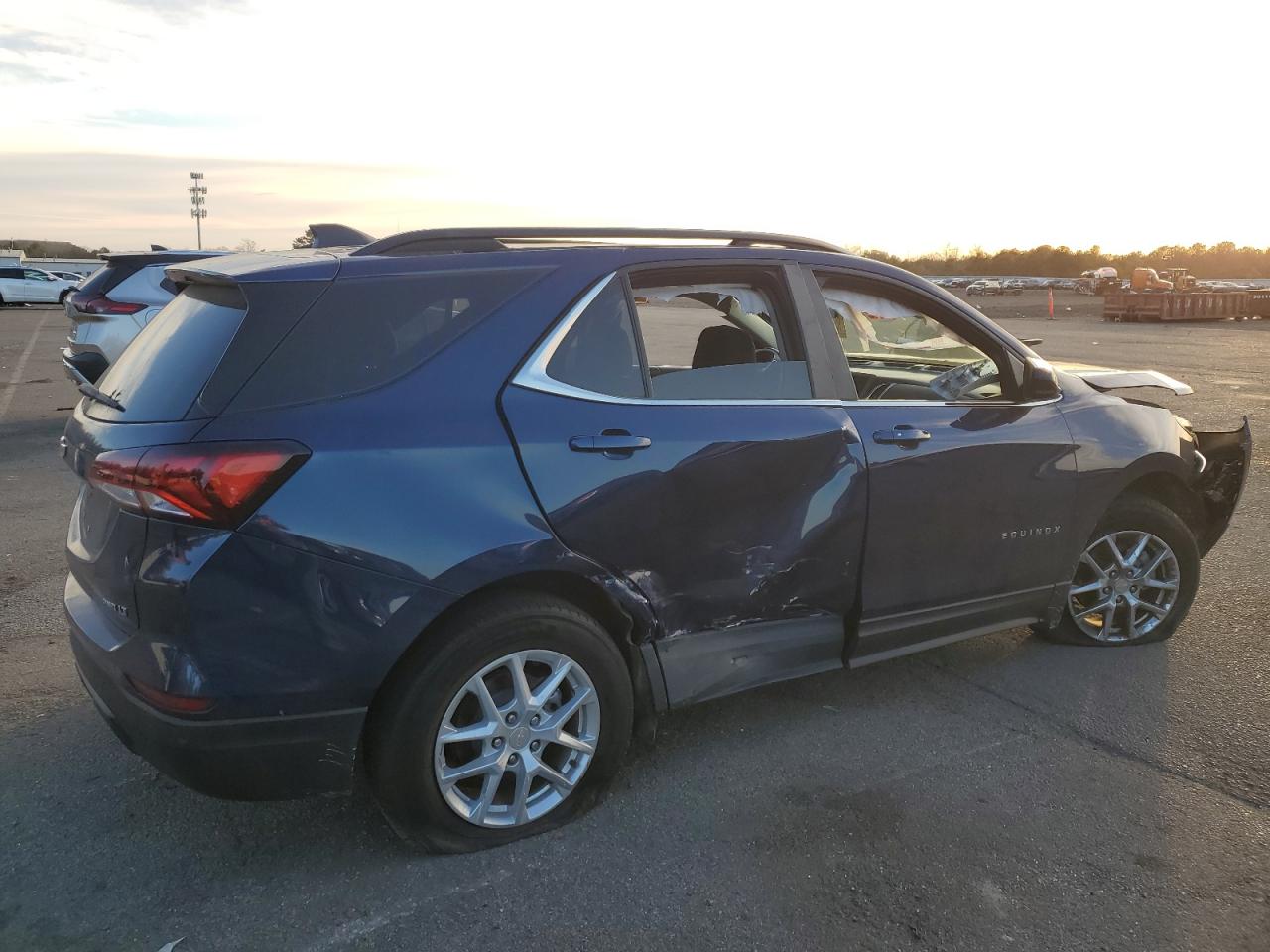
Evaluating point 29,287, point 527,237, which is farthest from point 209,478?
point 29,287

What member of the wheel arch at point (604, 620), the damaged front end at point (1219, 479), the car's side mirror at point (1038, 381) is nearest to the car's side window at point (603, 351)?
the wheel arch at point (604, 620)

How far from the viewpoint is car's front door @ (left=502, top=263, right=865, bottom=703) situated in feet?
9.75

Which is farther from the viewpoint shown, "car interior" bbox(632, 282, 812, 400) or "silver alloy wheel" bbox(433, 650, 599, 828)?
"car interior" bbox(632, 282, 812, 400)

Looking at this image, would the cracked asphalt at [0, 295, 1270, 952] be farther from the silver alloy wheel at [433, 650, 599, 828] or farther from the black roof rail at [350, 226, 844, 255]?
the black roof rail at [350, 226, 844, 255]

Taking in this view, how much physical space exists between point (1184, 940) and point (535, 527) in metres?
2.02

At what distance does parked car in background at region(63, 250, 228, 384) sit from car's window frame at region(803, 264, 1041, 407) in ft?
23.6

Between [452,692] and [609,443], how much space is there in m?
0.84

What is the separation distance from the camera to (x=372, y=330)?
280 cm

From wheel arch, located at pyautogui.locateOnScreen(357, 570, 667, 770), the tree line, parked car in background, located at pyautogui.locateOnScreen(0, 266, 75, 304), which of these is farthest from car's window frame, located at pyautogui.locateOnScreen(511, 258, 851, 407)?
the tree line

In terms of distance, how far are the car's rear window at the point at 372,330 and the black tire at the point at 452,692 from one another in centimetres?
72

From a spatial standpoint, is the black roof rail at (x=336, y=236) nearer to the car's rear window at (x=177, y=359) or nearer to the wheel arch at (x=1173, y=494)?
the car's rear window at (x=177, y=359)

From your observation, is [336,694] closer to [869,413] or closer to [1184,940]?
[869,413]

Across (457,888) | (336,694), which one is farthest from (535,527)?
(457,888)

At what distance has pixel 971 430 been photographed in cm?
382
